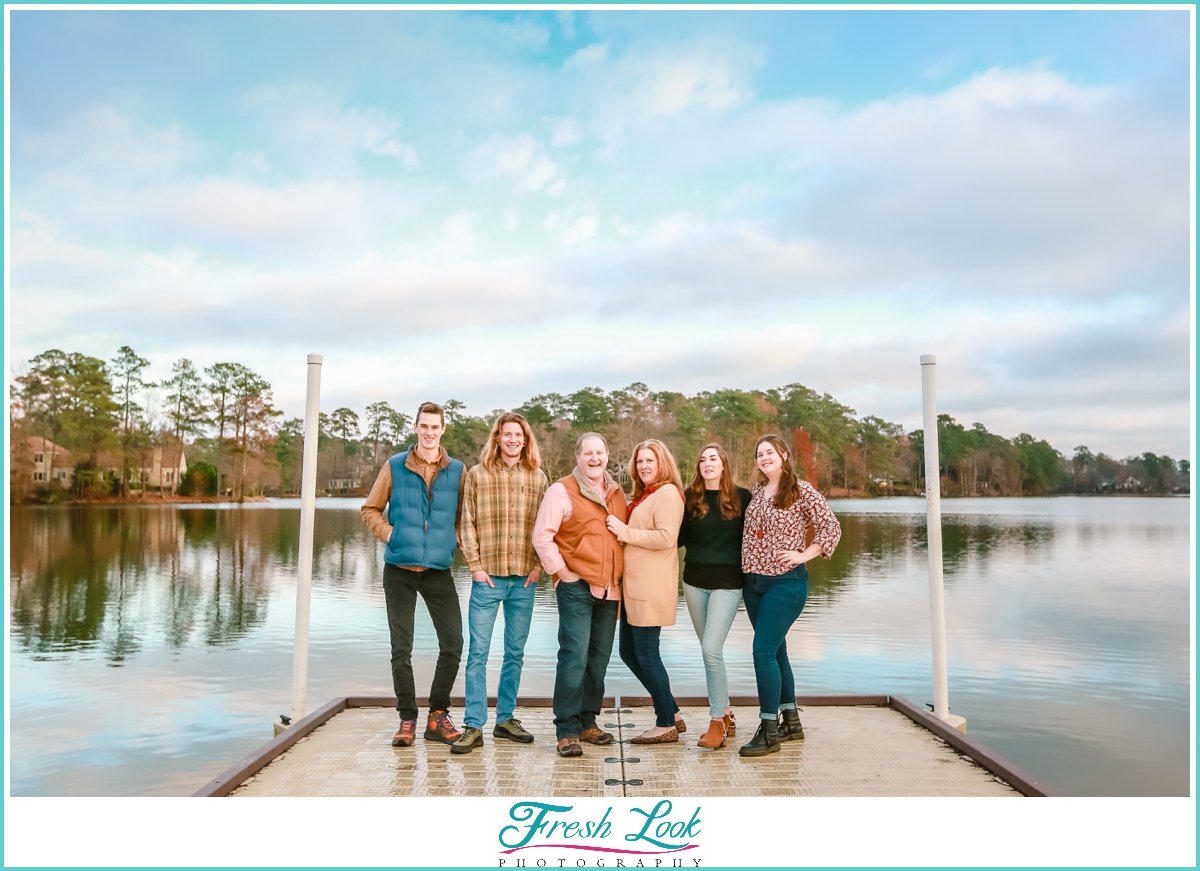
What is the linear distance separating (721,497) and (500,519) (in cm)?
118

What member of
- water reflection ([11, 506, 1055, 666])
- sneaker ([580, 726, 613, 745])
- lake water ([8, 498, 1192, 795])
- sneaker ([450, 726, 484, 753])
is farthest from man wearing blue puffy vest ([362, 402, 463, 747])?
water reflection ([11, 506, 1055, 666])

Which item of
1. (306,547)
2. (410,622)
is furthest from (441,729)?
(306,547)

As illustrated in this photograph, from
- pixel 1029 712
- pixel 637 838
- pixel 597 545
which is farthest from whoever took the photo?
pixel 1029 712

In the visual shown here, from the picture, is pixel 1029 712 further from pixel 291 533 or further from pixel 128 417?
pixel 128 417

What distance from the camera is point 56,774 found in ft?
22.2

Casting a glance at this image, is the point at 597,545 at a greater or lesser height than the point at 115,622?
greater

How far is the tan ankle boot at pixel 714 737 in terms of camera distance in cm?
426

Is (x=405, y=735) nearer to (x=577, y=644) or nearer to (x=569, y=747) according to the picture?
(x=569, y=747)

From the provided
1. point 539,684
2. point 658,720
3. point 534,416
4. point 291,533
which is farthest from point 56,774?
point 534,416

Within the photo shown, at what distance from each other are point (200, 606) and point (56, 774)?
9.84 m

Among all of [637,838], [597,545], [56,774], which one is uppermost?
[597,545]

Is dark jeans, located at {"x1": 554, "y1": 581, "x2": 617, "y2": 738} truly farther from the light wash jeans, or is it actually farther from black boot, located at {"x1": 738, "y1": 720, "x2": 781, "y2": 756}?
black boot, located at {"x1": 738, "y1": 720, "x2": 781, "y2": 756}

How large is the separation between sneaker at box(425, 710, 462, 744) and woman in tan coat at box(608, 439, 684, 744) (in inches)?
38.9

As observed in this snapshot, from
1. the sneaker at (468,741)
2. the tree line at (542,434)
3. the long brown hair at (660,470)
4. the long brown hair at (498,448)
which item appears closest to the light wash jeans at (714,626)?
the sneaker at (468,741)
